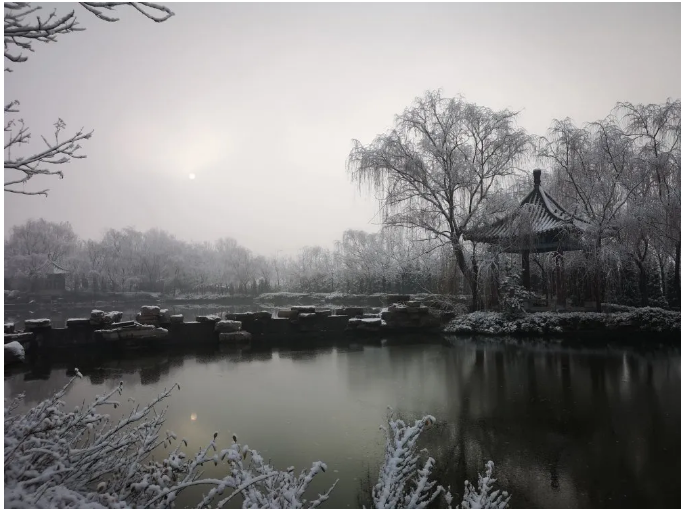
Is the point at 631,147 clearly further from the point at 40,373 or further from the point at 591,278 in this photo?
the point at 40,373

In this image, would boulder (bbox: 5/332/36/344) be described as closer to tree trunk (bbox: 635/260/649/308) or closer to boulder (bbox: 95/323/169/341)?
boulder (bbox: 95/323/169/341)

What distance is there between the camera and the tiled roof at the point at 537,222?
35.1 feet

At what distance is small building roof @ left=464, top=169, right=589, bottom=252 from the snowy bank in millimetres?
1958

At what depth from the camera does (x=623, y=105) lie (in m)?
11.5

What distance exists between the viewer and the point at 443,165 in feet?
38.8

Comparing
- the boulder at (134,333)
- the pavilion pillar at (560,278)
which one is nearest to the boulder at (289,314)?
the boulder at (134,333)

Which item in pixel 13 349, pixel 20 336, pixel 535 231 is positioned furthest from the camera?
pixel 535 231

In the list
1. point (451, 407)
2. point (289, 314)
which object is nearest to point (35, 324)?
point (289, 314)

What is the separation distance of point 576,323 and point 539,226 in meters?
2.63

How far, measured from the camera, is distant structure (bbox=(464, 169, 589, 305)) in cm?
1070

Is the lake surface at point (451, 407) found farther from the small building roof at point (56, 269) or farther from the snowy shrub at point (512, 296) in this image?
the small building roof at point (56, 269)

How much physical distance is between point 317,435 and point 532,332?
24.0ft

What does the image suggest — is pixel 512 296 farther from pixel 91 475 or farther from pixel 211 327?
pixel 91 475

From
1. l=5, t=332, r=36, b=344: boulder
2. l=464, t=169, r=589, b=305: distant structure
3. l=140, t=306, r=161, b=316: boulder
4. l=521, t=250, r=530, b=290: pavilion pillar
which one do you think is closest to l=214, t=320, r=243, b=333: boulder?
l=140, t=306, r=161, b=316: boulder
